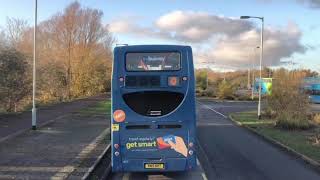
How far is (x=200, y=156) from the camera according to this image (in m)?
18.2

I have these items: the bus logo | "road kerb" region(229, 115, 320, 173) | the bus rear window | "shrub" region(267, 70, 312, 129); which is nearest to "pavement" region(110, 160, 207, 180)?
the bus logo

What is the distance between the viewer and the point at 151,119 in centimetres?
1338

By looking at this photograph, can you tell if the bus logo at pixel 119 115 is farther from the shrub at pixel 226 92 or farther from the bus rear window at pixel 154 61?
the shrub at pixel 226 92

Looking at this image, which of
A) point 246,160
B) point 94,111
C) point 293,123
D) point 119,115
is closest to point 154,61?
point 119,115

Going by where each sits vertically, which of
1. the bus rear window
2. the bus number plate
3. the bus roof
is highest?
the bus roof

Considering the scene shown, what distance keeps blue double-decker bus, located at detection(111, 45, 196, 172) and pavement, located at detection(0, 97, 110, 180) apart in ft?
4.83

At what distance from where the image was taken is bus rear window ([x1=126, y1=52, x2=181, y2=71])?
1352 centimetres

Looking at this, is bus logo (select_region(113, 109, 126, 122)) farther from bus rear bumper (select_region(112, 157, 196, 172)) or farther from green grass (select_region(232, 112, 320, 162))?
green grass (select_region(232, 112, 320, 162))

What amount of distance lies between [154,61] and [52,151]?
5.91 m

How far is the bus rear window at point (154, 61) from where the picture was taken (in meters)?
13.5

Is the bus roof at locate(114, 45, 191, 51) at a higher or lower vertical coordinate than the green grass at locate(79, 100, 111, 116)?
higher

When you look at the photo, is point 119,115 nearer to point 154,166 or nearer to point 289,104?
point 154,166

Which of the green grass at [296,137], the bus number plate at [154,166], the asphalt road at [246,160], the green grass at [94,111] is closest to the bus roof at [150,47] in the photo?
the bus number plate at [154,166]

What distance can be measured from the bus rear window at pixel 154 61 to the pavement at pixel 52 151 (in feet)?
10.00
